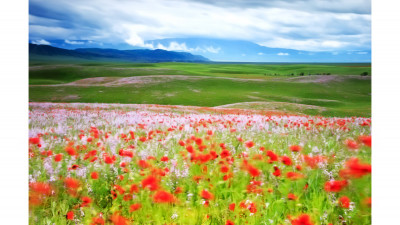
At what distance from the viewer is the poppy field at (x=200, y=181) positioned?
8.73 feet

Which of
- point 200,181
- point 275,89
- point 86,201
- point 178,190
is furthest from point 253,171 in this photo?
point 275,89

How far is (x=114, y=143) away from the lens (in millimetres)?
3867

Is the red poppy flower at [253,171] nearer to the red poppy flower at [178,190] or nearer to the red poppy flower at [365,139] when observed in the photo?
the red poppy flower at [178,190]

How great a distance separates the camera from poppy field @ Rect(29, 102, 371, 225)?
2660mm

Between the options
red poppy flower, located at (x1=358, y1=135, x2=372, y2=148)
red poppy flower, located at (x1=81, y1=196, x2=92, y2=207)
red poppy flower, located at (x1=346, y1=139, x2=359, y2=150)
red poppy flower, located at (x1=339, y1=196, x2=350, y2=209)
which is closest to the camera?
red poppy flower, located at (x1=339, y1=196, x2=350, y2=209)

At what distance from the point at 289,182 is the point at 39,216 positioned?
246 cm

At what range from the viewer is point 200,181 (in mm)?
2875

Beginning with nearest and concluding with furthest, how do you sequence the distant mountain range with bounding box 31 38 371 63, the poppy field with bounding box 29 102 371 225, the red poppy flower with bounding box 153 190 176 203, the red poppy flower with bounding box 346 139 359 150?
the red poppy flower with bounding box 153 190 176 203 → the poppy field with bounding box 29 102 371 225 → the red poppy flower with bounding box 346 139 359 150 → the distant mountain range with bounding box 31 38 371 63

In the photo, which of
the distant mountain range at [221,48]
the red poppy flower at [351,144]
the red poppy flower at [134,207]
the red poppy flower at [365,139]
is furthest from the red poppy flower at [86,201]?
the red poppy flower at [365,139]

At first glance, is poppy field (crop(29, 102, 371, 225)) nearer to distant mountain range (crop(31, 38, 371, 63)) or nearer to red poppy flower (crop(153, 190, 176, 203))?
red poppy flower (crop(153, 190, 176, 203))

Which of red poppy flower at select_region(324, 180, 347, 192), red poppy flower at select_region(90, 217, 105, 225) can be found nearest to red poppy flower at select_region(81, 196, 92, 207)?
red poppy flower at select_region(90, 217, 105, 225)

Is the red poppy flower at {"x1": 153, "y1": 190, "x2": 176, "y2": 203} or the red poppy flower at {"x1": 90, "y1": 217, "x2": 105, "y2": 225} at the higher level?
the red poppy flower at {"x1": 153, "y1": 190, "x2": 176, "y2": 203}
